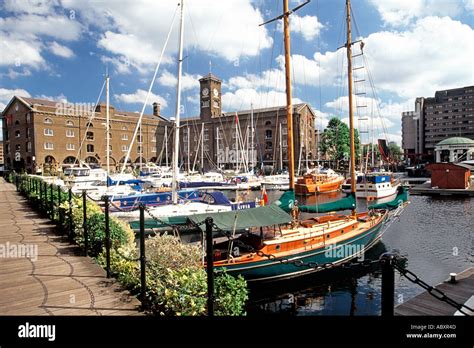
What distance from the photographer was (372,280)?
14.0 m

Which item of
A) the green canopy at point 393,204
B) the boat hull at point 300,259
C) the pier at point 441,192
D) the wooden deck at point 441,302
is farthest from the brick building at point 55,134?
the wooden deck at point 441,302

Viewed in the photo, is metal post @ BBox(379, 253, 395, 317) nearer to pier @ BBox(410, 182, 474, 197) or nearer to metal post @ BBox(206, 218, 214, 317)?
metal post @ BBox(206, 218, 214, 317)

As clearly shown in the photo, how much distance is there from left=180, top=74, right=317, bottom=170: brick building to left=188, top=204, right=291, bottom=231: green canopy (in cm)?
6230

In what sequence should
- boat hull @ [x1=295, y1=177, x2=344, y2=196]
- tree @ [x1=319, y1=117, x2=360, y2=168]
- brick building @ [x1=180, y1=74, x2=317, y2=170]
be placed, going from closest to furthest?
1. boat hull @ [x1=295, y1=177, x2=344, y2=196]
2. tree @ [x1=319, y1=117, x2=360, y2=168]
3. brick building @ [x1=180, y1=74, x2=317, y2=170]

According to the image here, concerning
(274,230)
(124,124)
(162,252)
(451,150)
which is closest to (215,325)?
(162,252)

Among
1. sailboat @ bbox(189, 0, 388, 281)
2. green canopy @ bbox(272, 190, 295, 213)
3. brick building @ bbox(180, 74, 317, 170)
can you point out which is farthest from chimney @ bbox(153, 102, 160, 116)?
green canopy @ bbox(272, 190, 295, 213)

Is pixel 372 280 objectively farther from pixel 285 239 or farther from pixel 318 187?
pixel 318 187

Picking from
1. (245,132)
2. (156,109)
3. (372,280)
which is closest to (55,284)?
(372,280)

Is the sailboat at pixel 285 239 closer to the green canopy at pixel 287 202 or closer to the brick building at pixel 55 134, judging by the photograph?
the green canopy at pixel 287 202

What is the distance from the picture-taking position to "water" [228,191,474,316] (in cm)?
1145

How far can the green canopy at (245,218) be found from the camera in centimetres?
1077

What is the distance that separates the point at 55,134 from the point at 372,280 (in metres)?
72.8

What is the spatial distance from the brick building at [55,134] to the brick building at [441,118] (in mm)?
106826

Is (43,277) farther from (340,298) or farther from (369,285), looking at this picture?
(369,285)
